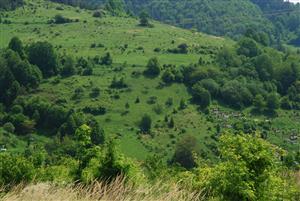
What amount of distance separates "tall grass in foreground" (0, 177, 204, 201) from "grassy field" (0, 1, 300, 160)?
83.7m

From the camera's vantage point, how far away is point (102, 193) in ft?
31.4

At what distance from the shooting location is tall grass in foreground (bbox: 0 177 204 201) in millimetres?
8930

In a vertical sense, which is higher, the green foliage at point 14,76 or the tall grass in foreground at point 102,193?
the tall grass in foreground at point 102,193

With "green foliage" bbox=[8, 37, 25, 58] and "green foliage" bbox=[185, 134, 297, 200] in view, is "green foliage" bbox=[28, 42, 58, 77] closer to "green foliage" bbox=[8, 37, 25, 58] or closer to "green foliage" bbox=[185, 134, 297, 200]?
"green foliage" bbox=[8, 37, 25, 58]

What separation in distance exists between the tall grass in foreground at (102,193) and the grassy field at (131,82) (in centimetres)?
8366

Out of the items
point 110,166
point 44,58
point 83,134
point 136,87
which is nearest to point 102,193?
point 110,166

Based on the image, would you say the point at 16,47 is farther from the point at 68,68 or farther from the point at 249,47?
the point at 249,47

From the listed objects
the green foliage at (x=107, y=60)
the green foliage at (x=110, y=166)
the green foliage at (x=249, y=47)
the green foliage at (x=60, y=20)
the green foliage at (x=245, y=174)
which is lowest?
the green foliage at (x=249, y=47)

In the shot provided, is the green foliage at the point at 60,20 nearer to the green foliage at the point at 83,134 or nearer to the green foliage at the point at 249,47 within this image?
the green foliage at the point at 249,47

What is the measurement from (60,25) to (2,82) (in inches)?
1681

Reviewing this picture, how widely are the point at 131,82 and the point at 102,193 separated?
122484 mm

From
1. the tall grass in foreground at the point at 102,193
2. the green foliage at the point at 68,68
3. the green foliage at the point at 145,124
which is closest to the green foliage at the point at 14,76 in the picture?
the green foliage at the point at 68,68

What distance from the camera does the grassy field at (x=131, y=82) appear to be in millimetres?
113500

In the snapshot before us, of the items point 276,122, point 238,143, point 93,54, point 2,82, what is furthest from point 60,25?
point 238,143
